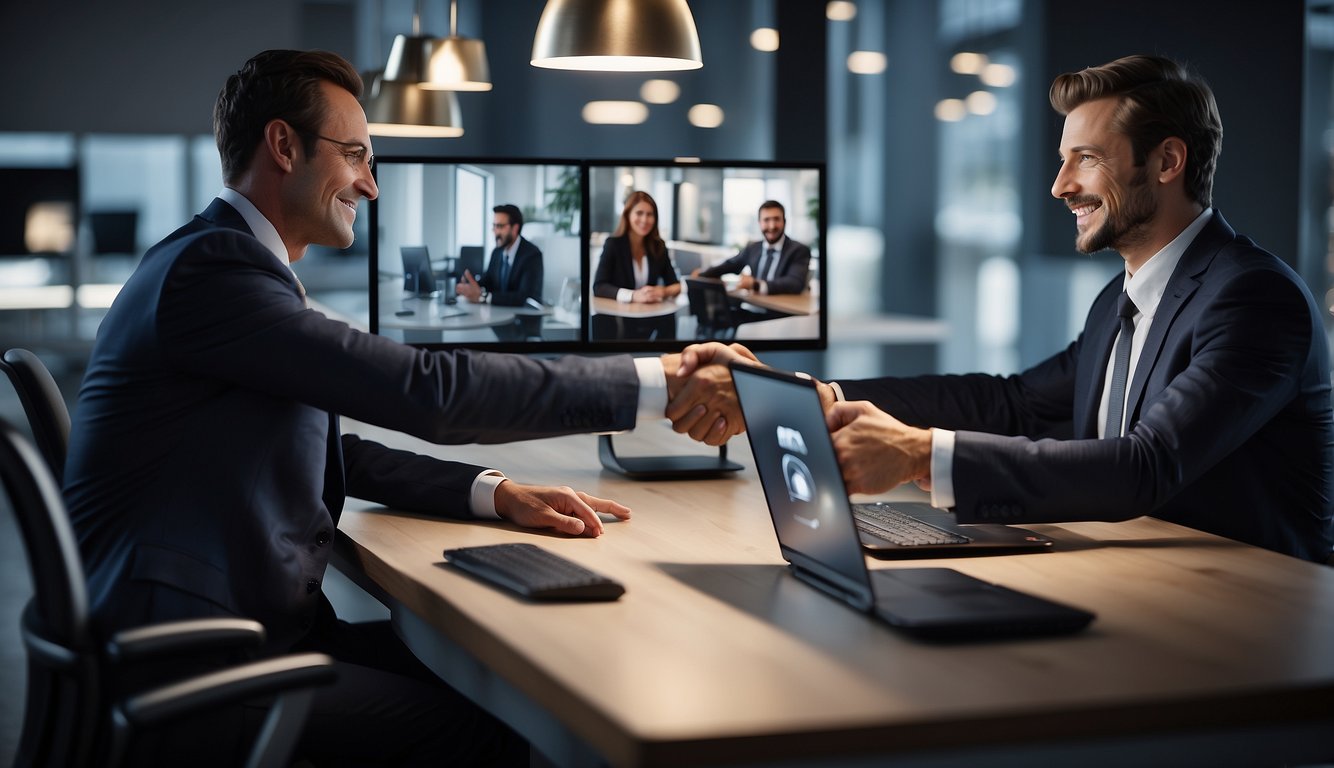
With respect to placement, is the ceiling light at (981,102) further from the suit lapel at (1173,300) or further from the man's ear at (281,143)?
the man's ear at (281,143)

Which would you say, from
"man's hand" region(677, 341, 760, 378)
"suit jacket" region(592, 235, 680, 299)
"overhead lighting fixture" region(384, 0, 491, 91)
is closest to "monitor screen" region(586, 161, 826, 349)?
"suit jacket" region(592, 235, 680, 299)

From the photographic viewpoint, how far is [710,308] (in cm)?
279

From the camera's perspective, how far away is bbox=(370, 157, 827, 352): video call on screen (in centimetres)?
268

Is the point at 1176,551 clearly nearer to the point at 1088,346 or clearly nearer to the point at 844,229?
the point at 1088,346

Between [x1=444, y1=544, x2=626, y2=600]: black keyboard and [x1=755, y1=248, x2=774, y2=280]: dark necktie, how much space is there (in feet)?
3.57

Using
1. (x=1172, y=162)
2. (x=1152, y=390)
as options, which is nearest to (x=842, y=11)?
(x=1172, y=162)

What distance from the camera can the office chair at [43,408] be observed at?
2.14 meters

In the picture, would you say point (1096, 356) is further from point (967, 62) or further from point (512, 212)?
point (967, 62)

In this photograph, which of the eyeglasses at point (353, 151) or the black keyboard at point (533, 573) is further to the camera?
the eyeglasses at point (353, 151)

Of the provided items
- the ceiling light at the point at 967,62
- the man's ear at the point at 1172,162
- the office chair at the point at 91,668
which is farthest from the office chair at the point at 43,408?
the ceiling light at the point at 967,62

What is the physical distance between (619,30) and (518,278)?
512 mm

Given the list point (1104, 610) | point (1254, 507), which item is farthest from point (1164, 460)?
point (1104, 610)

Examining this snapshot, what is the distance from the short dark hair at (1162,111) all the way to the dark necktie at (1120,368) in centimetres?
22

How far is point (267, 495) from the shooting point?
6.06 feet
